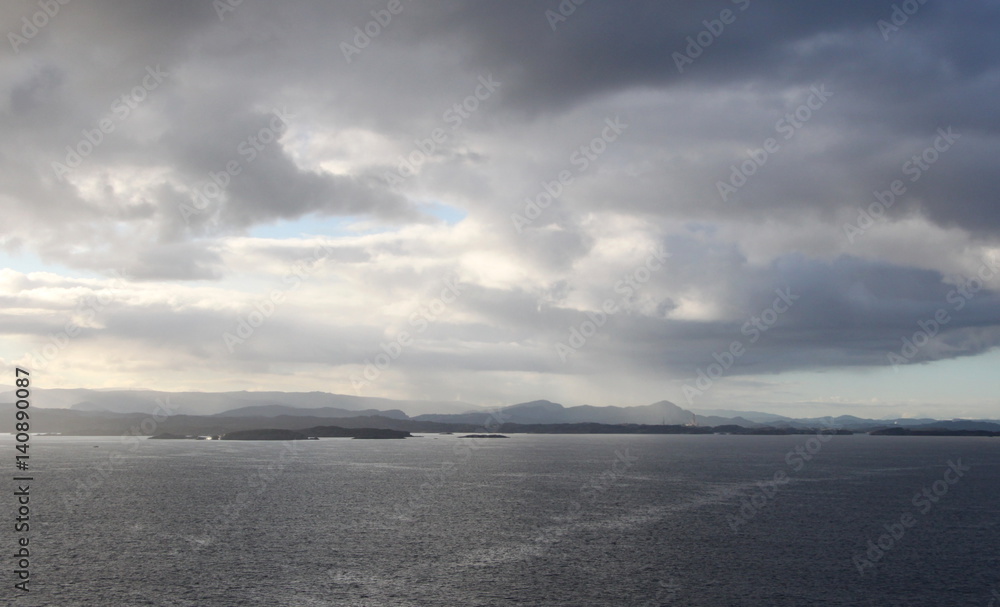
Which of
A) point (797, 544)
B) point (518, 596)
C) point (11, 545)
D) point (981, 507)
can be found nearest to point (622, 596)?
point (518, 596)

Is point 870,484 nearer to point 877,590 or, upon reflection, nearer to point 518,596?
point 877,590

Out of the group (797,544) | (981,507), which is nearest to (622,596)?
(797,544)

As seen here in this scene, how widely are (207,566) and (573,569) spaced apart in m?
34.7

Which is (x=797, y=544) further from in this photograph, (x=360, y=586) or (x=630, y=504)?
(x=360, y=586)

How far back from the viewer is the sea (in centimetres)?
5397

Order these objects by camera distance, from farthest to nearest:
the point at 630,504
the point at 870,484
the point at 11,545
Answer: the point at 870,484
the point at 630,504
the point at 11,545

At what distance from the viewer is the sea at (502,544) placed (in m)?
54.0

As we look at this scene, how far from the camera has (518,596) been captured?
52750 millimetres

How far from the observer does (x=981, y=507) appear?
348 ft

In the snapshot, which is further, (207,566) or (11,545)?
(11,545)

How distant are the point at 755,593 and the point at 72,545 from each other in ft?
228

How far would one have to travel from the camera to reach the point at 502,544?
72625mm

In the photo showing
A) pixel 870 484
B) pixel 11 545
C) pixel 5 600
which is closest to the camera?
pixel 5 600

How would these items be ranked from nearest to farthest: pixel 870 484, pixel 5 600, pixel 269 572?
pixel 5 600, pixel 269 572, pixel 870 484
